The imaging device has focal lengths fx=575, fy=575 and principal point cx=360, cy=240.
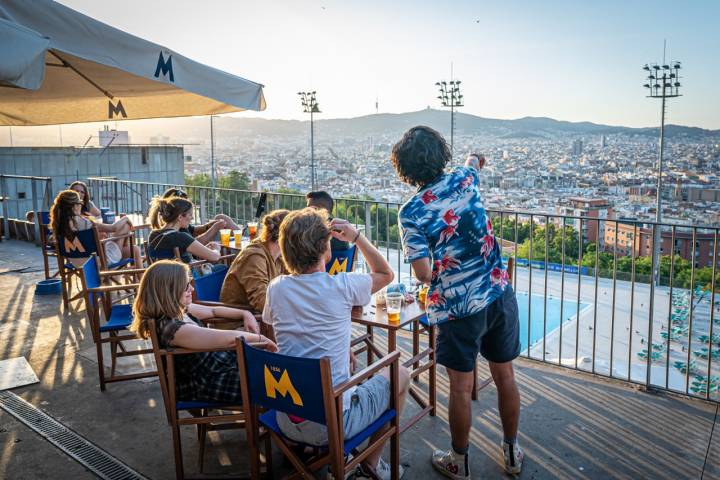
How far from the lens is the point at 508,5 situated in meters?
19.8

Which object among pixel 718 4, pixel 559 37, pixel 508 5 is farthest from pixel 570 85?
pixel 508 5

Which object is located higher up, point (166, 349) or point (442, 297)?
point (442, 297)

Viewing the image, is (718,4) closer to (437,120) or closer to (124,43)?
(437,120)

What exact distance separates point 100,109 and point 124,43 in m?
2.33

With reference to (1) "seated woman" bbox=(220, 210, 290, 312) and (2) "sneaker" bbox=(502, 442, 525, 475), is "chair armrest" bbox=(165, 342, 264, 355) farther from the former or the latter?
(2) "sneaker" bbox=(502, 442, 525, 475)

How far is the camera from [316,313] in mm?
2377

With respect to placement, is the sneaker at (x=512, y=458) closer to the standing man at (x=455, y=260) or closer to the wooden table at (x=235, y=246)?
the standing man at (x=455, y=260)

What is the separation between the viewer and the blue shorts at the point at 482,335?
8.82 ft

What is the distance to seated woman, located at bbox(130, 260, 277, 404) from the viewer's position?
8.53 feet

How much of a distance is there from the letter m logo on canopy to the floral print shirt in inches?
87.4

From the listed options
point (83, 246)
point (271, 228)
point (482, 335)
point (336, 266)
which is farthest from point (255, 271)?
point (83, 246)

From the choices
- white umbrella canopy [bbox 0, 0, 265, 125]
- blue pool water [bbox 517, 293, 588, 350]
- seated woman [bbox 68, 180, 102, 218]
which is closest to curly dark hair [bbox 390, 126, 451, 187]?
white umbrella canopy [bbox 0, 0, 265, 125]

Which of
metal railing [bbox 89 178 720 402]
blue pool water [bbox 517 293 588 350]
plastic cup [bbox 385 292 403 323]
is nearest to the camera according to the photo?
plastic cup [bbox 385 292 403 323]

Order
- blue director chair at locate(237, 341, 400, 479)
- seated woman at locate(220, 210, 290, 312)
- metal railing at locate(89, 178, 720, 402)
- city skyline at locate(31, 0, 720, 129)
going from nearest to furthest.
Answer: blue director chair at locate(237, 341, 400, 479)
seated woman at locate(220, 210, 290, 312)
metal railing at locate(89, 178, 720, 402)
city skyline at locate(31, 0, 720, 129)
